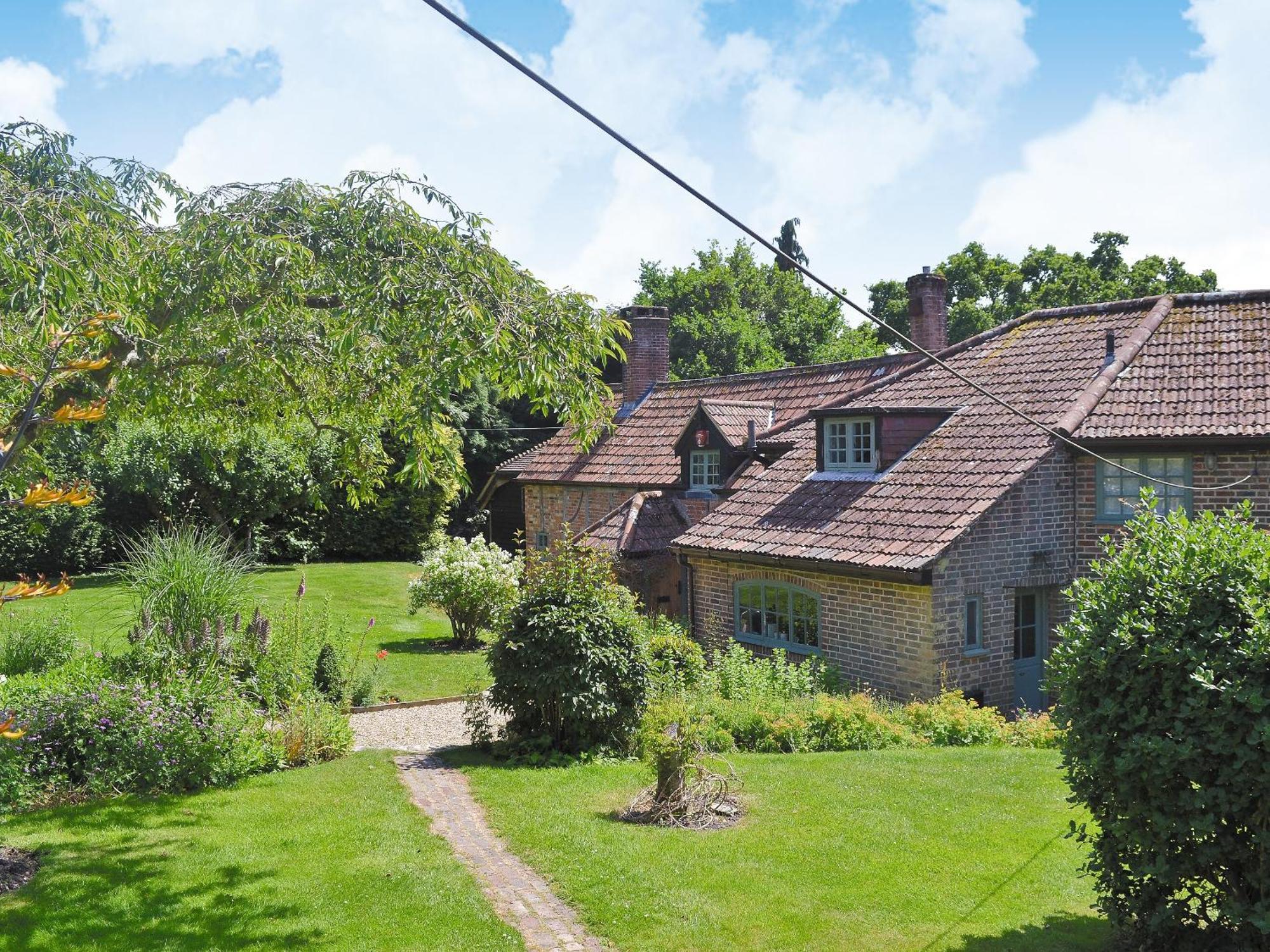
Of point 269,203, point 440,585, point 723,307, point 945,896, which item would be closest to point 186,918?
point 945,896

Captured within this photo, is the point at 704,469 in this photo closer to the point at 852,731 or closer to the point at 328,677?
the point at 328,677

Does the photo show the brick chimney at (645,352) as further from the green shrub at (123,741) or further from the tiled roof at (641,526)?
the green shrub at (123,741)

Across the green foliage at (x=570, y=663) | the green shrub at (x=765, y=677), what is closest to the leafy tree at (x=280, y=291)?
the green foliage at (x=570, y=663)

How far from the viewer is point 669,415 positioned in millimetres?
27047

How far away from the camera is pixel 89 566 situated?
31500 mm

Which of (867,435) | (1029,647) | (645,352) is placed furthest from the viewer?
(645,352)

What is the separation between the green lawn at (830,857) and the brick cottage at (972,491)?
383cm

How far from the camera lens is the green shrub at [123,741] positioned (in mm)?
10633

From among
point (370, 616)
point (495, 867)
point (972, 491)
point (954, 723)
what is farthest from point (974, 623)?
point (370, 616)

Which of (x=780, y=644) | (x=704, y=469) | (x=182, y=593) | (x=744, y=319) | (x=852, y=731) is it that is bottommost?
(x=852, y=731)

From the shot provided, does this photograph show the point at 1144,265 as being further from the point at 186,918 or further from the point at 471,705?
the point at 186,918

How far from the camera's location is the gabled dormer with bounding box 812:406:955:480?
1784 centimetres

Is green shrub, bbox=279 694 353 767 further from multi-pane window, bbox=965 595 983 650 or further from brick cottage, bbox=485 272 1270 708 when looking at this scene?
multi-pane window, bbox=965 595 983 650

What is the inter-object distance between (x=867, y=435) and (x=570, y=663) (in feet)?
27.3
